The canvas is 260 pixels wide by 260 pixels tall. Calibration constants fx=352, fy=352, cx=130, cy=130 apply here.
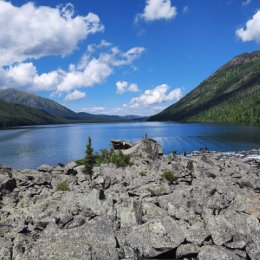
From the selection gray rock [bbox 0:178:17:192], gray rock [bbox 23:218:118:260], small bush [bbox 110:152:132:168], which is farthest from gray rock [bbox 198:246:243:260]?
small bush [bbox 110:152:132:168]

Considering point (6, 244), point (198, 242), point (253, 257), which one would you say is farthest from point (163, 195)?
point (6, 244)

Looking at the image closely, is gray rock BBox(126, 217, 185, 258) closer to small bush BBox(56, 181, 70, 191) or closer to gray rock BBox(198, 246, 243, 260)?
gray rock BBox(198, 246, 243, 260)

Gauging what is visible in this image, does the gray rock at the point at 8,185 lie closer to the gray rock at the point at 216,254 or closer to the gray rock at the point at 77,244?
the gray rock at the point at 77,244

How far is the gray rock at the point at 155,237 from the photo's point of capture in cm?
2642

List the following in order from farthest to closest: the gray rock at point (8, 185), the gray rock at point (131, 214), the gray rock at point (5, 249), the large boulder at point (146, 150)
→ the large boulder at point (146, 150) < the gray rock at point (8, 185) < the gray rock at point (131, 214) < the gray rock at point (5, 249)

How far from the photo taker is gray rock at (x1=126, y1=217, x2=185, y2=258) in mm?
26422

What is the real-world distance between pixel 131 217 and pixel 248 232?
9497 millimetres

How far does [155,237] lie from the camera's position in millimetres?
27078

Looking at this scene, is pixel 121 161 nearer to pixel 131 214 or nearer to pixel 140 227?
pixel 131 214

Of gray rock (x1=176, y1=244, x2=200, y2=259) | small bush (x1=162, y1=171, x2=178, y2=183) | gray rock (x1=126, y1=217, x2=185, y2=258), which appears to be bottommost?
gray rock (x1=176, y1=244, x2=200, y2=259)

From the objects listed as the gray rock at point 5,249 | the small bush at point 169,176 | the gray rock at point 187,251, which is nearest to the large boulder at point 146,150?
the small bush at point 169,176

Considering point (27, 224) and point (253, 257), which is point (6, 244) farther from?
point (253, 257)

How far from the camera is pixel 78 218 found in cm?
3022

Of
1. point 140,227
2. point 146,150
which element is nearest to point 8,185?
point 140,227
